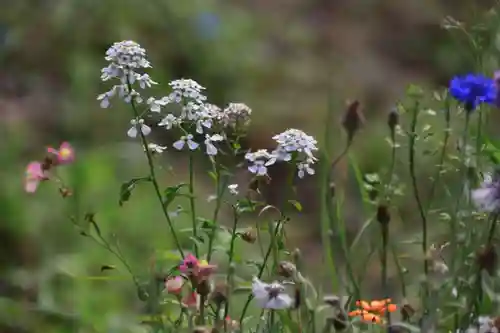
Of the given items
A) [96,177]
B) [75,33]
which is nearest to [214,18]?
[75,33]

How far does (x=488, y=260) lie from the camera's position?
2.86ft

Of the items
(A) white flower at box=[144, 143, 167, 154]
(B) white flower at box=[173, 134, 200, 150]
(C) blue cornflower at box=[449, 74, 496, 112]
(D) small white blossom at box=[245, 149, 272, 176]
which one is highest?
(C) blue cornflower at box=[449, 74, 496, 112]

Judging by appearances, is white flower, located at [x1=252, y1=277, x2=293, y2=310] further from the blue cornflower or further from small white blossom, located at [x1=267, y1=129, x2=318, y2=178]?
the blue cornflower

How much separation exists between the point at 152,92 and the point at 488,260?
1.53 m

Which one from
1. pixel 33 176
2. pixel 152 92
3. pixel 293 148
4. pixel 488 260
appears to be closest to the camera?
A: pixel 488 260

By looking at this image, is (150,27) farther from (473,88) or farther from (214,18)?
(473,88)

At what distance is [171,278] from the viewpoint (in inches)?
41.8

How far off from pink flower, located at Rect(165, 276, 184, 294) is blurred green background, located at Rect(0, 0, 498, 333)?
25 cm

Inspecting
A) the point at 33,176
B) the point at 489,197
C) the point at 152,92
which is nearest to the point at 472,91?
the point at 489,197

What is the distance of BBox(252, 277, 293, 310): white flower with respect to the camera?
0.91 m

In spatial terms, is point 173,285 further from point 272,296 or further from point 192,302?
point 272,296

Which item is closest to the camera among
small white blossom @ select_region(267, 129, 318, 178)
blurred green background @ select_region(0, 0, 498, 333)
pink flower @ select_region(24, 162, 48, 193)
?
small white blossom @ select_region(267, 129, 318, 178)

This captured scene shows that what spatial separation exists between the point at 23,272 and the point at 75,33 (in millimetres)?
890

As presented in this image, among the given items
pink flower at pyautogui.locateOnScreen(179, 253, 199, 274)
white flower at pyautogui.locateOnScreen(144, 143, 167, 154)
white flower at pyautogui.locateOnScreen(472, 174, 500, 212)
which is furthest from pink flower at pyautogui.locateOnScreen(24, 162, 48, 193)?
white flower at pyautogui.locateOnScreen(472, 174, 500, 212)
